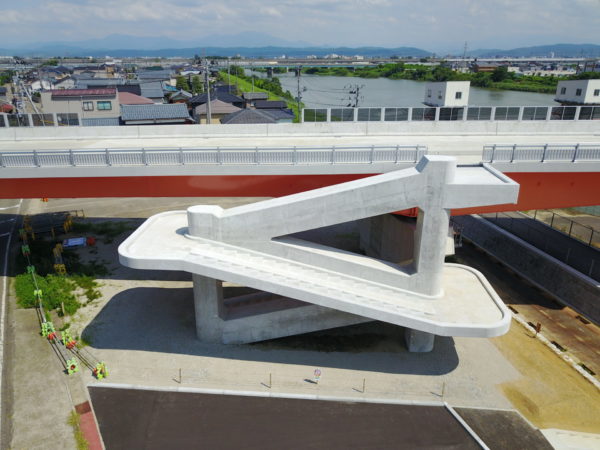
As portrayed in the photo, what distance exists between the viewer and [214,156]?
20641 millimetres

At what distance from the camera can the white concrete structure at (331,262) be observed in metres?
16.3

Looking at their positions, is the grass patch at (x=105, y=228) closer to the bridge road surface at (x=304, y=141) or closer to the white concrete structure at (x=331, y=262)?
the bridge road surface at (x=304, y=141)

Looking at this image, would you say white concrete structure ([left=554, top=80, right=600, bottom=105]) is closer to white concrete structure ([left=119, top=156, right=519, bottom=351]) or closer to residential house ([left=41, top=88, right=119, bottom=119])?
white concrete structure ([left=119, top=156, right=519, bottom=351])

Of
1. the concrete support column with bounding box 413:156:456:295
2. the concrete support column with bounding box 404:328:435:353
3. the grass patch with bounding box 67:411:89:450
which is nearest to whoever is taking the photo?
the grass patch with bounding box 67:411:89:450

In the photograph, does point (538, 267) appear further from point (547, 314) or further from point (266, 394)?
point (266, 394)

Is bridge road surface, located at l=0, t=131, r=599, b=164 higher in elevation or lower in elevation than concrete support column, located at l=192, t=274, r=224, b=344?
higher

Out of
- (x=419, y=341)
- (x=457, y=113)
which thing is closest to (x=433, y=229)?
(x=419, y=341)

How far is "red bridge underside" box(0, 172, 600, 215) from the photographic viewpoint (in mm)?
20766

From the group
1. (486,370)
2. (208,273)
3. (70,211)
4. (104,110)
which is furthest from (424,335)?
(104,110)

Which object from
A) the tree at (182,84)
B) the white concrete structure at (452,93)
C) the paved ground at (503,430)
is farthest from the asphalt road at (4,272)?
the tree at (182,84)

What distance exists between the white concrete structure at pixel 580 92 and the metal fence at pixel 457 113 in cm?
1237

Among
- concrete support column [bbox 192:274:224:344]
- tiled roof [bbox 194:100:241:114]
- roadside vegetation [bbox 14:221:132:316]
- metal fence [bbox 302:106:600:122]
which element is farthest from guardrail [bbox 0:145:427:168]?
tiled roof [bbox 194:100:241:114]

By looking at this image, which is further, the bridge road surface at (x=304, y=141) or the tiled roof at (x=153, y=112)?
the tiled roof at (x=153, y=112)

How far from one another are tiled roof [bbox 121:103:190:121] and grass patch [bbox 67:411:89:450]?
3793 cm
